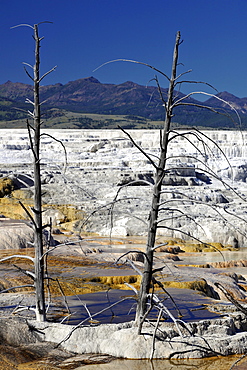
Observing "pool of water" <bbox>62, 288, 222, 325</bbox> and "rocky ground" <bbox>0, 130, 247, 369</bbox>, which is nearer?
"rocky ground" <bbox>0, 130, 247, 369</bbox>

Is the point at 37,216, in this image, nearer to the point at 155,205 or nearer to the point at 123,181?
the point at 155,205

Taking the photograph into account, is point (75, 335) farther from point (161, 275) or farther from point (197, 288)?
point (161, 275)

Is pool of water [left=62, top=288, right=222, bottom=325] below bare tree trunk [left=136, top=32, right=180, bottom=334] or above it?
below

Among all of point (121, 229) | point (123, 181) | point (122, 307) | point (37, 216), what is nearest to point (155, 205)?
point (37, 216)

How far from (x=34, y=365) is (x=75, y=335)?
2.46 feet

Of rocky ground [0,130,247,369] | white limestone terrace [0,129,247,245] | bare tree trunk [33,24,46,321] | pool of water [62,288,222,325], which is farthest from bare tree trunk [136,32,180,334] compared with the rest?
white limestone terrace [0,129,247,245]

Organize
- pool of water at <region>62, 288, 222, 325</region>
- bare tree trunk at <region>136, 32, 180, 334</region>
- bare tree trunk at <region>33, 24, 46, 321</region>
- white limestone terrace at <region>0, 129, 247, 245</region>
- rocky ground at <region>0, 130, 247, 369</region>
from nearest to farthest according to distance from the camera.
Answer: bare tree trunk at <region>136, 32, 180, 334</region>
rocky ground at <region>0, 130, 247, 369</region>
bare tree trunk at <region>33, 24, 46, 321</region>
pool of water at <region>62, 288, 222, 325</region>
white limestone terrace at <region>0, 129, 247, 245</region>

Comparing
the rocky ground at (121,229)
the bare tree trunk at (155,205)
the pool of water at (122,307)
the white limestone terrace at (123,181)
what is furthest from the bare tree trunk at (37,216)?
the white limestone terrace at (123,181)

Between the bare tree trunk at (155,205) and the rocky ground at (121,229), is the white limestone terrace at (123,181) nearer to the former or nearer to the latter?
the rocky ground at (121,229)

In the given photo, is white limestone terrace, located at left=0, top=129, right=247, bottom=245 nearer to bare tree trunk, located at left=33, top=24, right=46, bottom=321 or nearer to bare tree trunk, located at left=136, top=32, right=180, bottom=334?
bare tree trunk, located at left=33, top=24, right=46, bottom=321

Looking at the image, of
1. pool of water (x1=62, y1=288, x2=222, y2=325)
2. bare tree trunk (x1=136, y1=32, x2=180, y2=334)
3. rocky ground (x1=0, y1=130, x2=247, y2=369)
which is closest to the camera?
bare tree trunk (x1=136, y1=32, x2=180, y2=334)

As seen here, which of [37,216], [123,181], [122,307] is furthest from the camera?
[123,181]

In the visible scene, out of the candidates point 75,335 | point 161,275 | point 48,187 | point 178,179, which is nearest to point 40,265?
point 75,335

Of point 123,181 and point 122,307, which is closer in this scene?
point 122,307
